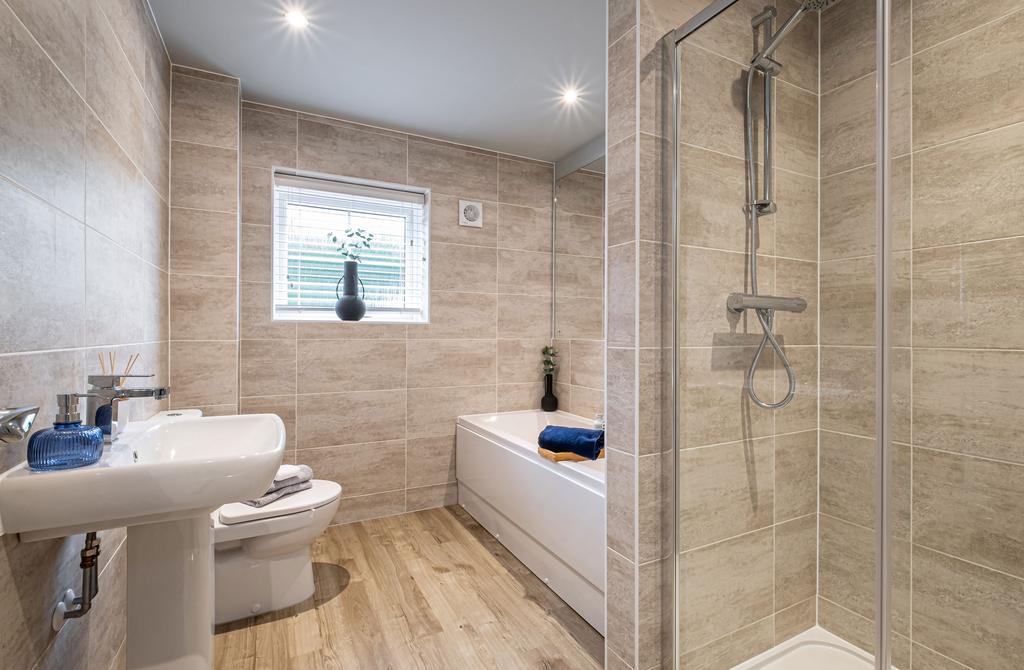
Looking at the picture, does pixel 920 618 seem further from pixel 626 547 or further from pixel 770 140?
pixel 770 140

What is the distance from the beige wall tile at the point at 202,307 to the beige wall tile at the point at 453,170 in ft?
4.28

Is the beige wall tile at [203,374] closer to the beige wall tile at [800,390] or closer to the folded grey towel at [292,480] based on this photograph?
the folded grey towel at [292,480]

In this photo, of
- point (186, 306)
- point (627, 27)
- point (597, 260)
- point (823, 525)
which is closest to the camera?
point (823, 525)

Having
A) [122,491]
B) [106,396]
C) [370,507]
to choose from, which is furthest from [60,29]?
[370,507]

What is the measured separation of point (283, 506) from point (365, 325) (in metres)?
1.24

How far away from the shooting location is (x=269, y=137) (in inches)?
108

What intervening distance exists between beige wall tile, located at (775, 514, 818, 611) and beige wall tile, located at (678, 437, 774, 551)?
60mm

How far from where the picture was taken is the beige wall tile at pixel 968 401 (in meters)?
0.87

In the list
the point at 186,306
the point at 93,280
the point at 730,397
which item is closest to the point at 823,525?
the point at 730,397

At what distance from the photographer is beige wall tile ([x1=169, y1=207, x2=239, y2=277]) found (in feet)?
7.63

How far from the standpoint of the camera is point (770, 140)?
1.21 meters

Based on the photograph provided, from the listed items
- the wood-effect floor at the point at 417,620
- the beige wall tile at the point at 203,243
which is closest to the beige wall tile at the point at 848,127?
the wood-effect floor at the point at 417,620

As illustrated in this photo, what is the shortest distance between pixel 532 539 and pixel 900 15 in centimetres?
225

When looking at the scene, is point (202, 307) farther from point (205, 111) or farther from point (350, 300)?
point (205, 111)
